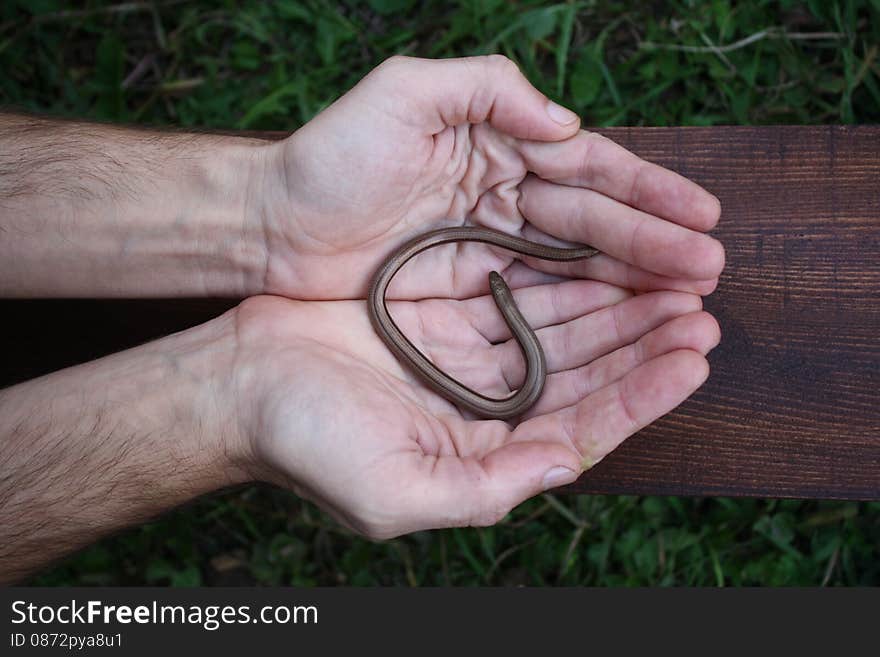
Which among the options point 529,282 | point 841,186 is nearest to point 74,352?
point 529,282

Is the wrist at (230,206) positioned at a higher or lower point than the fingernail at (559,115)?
lower

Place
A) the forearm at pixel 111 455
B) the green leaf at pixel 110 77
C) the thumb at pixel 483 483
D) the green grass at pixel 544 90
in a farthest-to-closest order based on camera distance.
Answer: the green leaf at pixel 110 77 → the green grass at pixel 544 90 → the forearm at pixel 111 455 → the thumb at pixel 483 483

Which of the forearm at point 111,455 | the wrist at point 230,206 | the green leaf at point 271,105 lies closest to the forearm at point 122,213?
the wrist at point 230,206

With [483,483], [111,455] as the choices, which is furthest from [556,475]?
[111,455]

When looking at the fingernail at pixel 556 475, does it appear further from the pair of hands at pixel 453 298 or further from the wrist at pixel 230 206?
the wrist at pixel 230 206

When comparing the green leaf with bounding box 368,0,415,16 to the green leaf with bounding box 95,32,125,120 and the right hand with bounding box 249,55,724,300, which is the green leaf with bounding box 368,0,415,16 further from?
the right hand with bounding box 249,55,724,300

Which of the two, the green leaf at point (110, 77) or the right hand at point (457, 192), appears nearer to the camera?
the right hand at point (457, 192)
